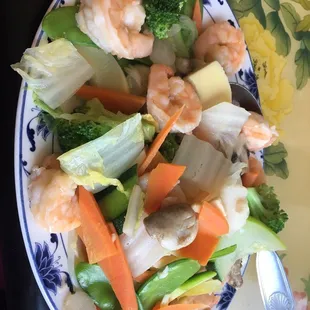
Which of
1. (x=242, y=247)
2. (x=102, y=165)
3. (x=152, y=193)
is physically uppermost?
(x=102, y=165)

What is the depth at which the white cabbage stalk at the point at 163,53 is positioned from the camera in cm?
137

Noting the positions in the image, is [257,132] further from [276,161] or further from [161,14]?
[161,14]

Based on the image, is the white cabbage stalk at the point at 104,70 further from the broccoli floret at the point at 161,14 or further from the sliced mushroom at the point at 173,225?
the sliced mushroom at the point at 173,225

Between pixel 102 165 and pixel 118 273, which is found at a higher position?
pixel 102 165

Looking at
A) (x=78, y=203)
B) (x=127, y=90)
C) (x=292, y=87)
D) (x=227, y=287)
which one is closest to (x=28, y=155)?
(x=78, y=203)

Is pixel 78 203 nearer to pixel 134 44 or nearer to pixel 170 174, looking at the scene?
pixel 170 174

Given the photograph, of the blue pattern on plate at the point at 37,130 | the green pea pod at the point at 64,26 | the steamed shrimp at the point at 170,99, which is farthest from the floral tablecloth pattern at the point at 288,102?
the blue pattern on plate at the point at 37,130

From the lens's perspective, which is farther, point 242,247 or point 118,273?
point 242,247

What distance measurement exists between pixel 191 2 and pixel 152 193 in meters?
0.56

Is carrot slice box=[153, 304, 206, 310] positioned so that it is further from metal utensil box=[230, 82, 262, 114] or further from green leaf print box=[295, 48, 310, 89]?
green leaf print box=[295, 48, 310, 89]

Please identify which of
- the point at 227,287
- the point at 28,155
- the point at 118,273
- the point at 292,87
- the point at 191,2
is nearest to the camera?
the point at 28,155

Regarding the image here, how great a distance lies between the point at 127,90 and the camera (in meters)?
1.28

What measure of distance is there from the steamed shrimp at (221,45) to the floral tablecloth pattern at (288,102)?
312 millimetres

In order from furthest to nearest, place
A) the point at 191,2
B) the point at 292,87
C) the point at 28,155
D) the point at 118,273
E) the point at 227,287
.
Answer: the point at 292,87 < the point at 227,287 < the point at 191,2 < the point at 118,273 < the point at 28,155
